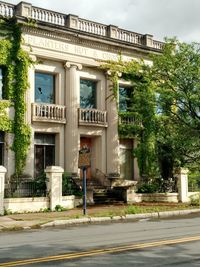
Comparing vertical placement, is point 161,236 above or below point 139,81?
below

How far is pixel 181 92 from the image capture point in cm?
2616

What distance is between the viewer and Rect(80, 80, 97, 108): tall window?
95.6 ft

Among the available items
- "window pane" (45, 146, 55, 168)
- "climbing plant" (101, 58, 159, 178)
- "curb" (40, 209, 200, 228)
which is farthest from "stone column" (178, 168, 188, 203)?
"window pane" (45, 146, 55, 168)

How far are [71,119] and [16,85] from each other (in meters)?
4.03

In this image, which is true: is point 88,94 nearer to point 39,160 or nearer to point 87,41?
point 87,41

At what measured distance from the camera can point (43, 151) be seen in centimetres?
2712

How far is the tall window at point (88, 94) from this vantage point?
29141 millimetres

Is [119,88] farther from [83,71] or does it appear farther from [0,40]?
[0,40]

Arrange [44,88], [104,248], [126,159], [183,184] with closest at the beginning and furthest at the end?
[104,248], [44,88], [183,184], [126,159]

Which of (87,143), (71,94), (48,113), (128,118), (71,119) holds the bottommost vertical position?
(87,143)

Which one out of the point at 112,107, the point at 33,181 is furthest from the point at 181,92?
the point at 33,181

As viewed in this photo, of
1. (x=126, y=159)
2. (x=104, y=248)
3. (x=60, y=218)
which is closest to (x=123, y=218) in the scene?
(x=60, y=218)

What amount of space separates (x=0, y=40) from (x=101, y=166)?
1005cm

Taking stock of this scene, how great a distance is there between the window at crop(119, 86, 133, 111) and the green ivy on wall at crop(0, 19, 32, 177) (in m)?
7.69
